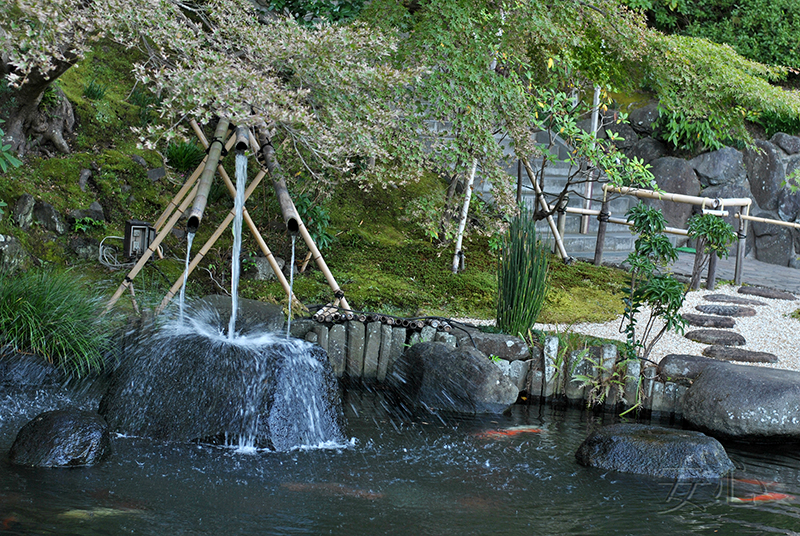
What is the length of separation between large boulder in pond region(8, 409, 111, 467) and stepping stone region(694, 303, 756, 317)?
542 cm

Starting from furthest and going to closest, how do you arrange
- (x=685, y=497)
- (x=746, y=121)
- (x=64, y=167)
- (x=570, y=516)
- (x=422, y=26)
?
(x=746, y=121)
(x=64, y=167)
(x=422, y=26)
(x=685, y=497)
(x=570, y=516)

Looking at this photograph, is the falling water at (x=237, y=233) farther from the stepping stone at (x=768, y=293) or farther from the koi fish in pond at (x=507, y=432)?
the stepping stone at (x=768, y=293)

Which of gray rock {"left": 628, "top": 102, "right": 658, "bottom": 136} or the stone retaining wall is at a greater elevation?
gray rock {"left": 628, "top": 102, "right": 658, "bottom": 136}

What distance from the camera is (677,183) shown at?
10922 millimetres

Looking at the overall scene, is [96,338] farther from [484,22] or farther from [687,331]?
[687,331]

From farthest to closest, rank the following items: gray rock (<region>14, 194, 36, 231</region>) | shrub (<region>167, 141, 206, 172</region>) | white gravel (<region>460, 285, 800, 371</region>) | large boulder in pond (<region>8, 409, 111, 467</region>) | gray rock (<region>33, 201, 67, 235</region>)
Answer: shrub (<region>167, 141, 206, 172</region>)
gray rock (<region>33, 201, 67, 235</region>)
gray rock (<region>14, 194, 36, 231</region>)
white gravel (<region>460, 285, 800, 371</region>)
large boulder in pond (<region>8, 409, 111, 467</region>)

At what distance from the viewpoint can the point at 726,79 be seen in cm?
787

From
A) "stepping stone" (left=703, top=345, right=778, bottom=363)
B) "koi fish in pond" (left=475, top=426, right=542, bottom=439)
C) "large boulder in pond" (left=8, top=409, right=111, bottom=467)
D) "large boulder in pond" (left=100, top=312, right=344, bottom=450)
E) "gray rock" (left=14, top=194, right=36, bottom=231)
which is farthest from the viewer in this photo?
"gray rock" (left=14, top=194, right=36, bottom=231)

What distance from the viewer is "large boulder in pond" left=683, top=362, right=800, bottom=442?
3.93 meters

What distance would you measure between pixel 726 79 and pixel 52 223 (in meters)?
6.92

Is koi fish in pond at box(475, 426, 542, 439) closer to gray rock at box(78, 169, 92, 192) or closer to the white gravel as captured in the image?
the white gravel

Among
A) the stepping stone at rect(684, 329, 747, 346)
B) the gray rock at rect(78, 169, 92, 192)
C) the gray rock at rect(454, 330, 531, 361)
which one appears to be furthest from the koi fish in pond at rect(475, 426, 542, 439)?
the gray rock at rect(78, 169, 92, 192)

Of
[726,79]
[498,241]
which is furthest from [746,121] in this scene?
[498,241]

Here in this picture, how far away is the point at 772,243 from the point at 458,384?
859 cm
